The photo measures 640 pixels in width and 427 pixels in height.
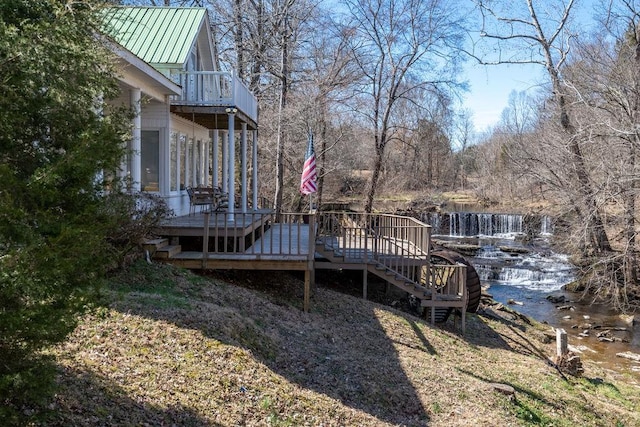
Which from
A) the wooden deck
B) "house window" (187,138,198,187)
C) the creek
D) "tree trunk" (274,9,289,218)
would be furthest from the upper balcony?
the creek

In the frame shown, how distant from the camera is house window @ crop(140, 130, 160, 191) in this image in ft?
42.7

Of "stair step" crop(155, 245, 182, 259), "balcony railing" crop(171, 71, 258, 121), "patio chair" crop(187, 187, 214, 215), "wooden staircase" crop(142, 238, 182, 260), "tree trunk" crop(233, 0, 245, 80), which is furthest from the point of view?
"tree trunk" crop(233, 0, 245, 80)

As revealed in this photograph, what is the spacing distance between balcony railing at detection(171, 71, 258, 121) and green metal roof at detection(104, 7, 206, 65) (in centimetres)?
52

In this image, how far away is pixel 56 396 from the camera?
14.7ft

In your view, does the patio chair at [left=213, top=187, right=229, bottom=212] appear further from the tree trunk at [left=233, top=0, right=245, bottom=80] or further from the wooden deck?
the tree trunk at [left=233, top=0, right=245, bottom=80]

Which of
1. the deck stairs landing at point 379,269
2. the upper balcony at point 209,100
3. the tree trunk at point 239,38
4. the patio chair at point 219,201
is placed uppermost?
the tree trunk at point 239,38

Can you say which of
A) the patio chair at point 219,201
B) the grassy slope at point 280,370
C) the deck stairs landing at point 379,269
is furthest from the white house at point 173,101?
the grassy slope at point 280,370

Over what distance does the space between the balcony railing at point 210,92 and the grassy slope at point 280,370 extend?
444cm

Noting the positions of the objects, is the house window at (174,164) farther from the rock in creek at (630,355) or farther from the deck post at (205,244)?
the rock in creek at (630,355)

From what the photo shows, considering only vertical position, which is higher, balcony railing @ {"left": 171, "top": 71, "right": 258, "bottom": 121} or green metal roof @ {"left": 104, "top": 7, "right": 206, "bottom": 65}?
green metal roof @ {"left": 104, "top": 7, "right": 206, "bottom": 65}

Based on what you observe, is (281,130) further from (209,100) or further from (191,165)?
(209,100)

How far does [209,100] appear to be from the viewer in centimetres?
1362

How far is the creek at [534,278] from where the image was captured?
47.7 feet

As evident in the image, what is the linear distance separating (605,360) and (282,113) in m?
14.3
